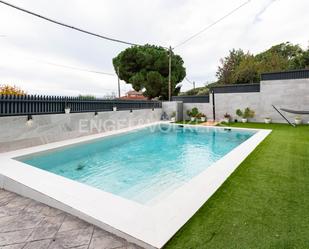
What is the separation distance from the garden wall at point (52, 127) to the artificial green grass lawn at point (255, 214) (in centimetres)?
575

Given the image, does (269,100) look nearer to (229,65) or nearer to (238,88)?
(238,88)

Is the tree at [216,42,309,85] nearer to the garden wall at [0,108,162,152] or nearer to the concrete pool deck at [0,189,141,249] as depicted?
the garden wall at [0,108,162,152]

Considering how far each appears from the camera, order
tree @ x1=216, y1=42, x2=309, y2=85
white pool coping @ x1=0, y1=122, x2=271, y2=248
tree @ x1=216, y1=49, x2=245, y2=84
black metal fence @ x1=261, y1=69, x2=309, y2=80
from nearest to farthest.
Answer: white pool coping @ x1=0, y1=122, x2=271, y2=248, black metal fence @ x1=261, y1=69, x2=309, y2=80, tree @ x1=216, y1=42, x2=309, y2=85, tree @ x1=216, y1=49, x2=245, y2=84

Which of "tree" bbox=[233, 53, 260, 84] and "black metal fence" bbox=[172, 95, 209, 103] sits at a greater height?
"tree" bbox=[233, 53, 260, 84]

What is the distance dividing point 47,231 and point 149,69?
20.0 meters

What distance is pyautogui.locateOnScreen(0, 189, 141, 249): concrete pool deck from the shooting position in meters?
1.82

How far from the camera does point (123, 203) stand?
2.47 meters

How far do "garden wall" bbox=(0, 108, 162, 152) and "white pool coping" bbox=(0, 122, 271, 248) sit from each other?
2.09 metres

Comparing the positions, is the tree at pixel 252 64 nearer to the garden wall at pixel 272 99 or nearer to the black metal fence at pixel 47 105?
the garden wall at pixel 272 99

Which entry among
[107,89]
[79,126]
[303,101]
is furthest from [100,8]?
[107,89]

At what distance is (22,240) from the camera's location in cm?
192

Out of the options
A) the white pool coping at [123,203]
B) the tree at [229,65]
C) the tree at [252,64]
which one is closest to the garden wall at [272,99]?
the tree at [252,64]

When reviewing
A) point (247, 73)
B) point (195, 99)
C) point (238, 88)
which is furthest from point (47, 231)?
point (247, 73)

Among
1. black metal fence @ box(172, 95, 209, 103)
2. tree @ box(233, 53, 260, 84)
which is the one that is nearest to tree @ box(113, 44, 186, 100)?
black metal fence @ box(172, 95, 209, 103)
